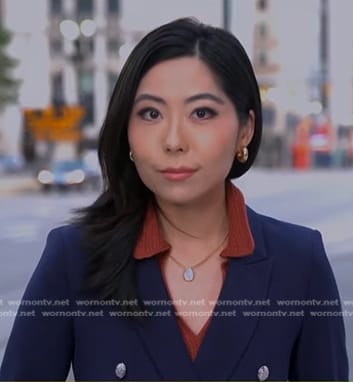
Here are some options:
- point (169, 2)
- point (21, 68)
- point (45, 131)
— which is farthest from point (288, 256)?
point (45, 131)

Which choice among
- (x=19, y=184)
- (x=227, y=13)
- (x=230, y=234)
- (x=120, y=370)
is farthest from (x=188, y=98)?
(x=19, y=184)

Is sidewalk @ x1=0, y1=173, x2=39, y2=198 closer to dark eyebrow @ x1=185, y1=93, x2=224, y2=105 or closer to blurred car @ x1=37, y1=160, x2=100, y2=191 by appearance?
blurred car @ x1=37, y1=160, x2=100, y2=191

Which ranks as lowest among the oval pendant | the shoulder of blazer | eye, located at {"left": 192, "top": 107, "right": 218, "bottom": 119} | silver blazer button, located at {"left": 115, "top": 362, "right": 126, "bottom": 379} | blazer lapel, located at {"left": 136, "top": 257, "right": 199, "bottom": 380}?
silver blazer button, located at {"left": 115, "top": 362, "right": 126, "bottom": 379}

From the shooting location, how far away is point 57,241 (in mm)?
681

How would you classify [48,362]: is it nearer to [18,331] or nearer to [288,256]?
[18,331]

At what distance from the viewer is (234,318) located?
2.17 feet

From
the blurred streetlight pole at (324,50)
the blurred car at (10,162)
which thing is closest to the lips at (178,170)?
the blurred streetlight pole at (324,50)

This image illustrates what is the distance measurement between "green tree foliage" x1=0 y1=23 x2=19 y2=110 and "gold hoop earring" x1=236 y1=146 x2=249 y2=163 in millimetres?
4001

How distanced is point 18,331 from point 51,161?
6301 millimetres

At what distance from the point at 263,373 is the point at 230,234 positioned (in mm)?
136

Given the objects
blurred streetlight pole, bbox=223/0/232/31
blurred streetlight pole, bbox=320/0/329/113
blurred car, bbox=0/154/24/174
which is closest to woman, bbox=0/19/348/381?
blurred streetlight pole, bbox=223/0/232/31

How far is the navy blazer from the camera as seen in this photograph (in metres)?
0.66

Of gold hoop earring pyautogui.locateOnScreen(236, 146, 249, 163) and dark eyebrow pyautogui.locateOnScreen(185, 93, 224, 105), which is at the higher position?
dark eyebrow pyautogui.locateOnScreen(185, 93, 224, 105)

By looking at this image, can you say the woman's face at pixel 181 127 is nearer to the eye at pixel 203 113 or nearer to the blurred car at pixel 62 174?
the eye at pixel 203 113
